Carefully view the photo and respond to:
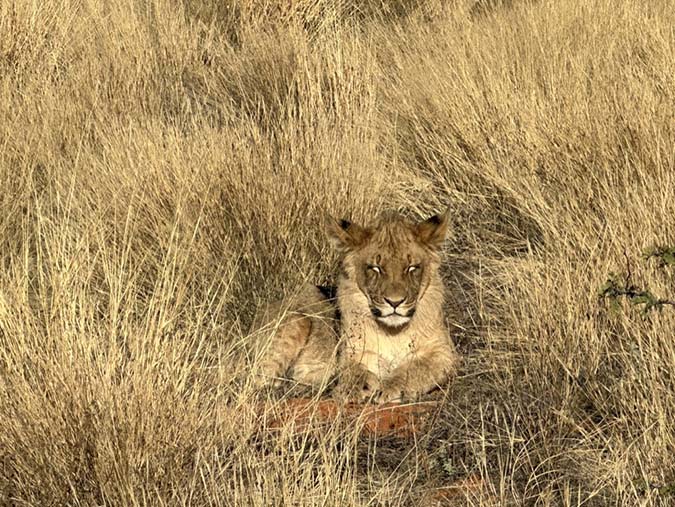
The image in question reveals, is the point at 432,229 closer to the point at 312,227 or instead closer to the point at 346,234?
the point at 346,234

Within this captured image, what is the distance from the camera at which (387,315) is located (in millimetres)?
5582

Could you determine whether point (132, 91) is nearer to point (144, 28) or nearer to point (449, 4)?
point (144, 28)

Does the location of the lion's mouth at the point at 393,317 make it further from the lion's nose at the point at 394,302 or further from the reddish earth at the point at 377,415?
the reddish earth at the point at 377,415

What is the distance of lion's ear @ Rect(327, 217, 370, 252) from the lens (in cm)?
564

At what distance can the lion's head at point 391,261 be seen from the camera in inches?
Result: 219

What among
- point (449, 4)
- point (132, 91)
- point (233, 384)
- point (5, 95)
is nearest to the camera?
point (233, 384)

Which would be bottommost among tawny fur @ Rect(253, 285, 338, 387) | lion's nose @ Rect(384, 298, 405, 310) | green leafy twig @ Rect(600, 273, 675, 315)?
tawny fur @ Rect(253, 285, 338, 387)

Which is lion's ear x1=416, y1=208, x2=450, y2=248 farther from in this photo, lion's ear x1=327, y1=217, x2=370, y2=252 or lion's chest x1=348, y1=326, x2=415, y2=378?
lion's chest x1=348, y1=326, x2=415, y2=378

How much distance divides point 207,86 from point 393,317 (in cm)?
416

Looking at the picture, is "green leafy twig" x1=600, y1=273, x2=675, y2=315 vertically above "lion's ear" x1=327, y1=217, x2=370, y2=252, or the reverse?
"green leafy twig" x1=600, y1=273, x2=675, y2=315

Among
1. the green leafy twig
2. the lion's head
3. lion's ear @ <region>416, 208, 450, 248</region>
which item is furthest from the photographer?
lion's ear @ <region>416, 208, 450, 248</region>

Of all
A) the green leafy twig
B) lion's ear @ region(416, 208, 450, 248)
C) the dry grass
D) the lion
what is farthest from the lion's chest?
the green leafy twig

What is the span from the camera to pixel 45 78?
28.9 feet

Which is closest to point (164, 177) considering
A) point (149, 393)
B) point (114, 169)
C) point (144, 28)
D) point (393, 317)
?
point (114, 169)
